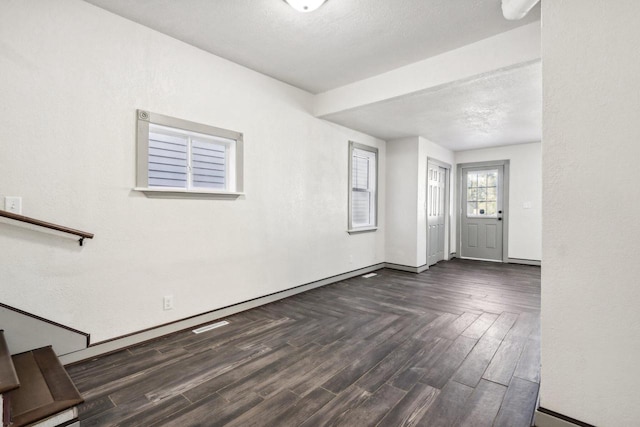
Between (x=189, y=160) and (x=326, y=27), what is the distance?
1741mm

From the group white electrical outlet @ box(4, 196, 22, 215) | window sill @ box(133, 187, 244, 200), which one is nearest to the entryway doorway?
window sill @ box(133, 187, 244, 200)

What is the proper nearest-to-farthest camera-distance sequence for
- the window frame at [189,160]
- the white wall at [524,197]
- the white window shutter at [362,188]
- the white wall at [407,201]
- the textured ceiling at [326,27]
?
1. the textured ceiling at [326,27]
2. the window frame at [189,160]
3. the white window shutter at [362,188]
4. the white wall at [407,201]
5. the white wall at [524,197]

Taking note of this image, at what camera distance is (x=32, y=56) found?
2.16 m

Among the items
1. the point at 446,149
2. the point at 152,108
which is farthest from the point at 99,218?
the point at 446,149

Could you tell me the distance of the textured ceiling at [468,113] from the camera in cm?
326

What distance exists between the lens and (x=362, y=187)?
550 cm

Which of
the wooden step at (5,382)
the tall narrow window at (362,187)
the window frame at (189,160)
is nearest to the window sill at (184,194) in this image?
the window frame at (189,160)

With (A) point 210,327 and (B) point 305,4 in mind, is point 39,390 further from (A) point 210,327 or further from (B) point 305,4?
(B) point 305,4

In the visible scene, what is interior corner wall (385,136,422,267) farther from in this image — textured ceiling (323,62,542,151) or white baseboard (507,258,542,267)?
white baseboard (507,258,542,267)

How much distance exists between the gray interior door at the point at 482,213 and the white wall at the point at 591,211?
5650mm

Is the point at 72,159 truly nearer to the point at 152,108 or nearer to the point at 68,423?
the point at 152,108

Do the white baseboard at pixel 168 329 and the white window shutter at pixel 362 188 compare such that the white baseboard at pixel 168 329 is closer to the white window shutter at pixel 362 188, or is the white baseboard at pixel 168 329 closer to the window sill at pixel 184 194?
the window sill at pixel 184 194

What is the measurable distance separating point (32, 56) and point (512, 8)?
10.8 feet

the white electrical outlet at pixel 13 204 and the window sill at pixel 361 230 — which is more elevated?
the white electrical outlet at pixel 13 204
